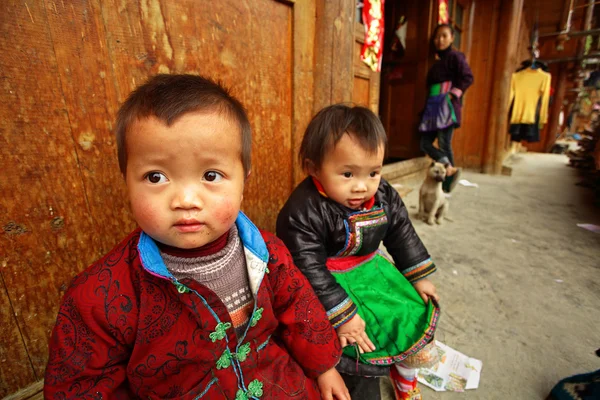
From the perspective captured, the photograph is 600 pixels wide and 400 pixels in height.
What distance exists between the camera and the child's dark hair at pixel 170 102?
0.71m

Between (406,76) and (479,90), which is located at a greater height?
(406,76)

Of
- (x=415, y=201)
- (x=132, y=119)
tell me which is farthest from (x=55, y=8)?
(x=415, y=201)

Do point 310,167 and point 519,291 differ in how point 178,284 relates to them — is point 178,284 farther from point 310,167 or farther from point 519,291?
point 519,291

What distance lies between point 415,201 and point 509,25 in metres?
3.68

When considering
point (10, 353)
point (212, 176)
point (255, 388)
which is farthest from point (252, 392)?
point (10, 353)

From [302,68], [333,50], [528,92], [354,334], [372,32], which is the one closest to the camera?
[354,334]

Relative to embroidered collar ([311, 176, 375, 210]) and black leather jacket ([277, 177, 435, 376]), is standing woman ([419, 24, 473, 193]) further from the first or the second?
embroidered collar ([311, 176, 375, 210])

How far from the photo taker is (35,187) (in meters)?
1.00

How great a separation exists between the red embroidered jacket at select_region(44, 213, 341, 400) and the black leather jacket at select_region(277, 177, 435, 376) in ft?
0.71

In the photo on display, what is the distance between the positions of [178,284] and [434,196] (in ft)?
9.60

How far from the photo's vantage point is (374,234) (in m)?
1.33

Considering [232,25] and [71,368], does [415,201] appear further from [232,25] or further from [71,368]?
[71,368]

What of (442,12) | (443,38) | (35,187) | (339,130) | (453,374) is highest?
(442,12)

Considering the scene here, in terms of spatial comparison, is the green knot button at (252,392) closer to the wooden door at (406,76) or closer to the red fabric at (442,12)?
the wooden door at (406,76)
